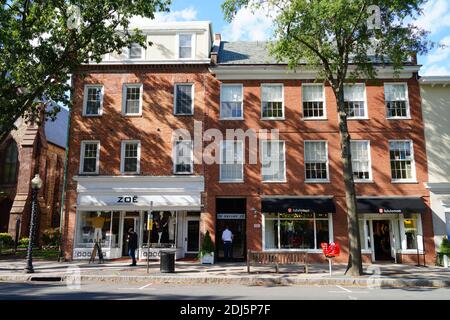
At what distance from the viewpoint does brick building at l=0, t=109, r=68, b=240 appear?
2947 centimetres

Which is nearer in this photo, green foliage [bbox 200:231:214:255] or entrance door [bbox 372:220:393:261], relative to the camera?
green foliage [bbox 200:231:214:255]

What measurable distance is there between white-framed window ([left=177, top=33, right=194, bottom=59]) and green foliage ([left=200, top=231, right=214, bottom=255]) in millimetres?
10848

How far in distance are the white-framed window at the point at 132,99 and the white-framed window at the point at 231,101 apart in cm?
495

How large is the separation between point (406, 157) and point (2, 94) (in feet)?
69.3

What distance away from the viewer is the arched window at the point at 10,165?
3281 centimetres

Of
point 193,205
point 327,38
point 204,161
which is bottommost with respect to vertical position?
point 193,205

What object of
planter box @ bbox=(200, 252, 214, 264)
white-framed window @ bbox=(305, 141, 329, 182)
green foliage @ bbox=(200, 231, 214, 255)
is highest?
white-framed window @ bbox=(305, 141, 329, 182)

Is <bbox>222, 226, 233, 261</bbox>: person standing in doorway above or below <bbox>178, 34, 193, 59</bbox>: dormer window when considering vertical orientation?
below

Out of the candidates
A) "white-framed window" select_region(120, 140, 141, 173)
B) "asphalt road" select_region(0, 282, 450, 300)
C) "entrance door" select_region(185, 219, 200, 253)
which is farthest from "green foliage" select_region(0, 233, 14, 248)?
"asphalt road" select_region(0, 282, 450, 300)

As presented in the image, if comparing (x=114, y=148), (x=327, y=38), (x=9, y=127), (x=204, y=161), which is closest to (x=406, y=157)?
(x=327, y=38)

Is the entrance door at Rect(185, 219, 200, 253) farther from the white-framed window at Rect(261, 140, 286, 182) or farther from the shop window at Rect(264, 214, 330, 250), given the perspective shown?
the white-framed window at Rect(261, 140, 286, 182)

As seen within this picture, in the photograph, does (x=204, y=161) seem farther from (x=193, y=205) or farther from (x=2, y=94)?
(x=2, y=94)

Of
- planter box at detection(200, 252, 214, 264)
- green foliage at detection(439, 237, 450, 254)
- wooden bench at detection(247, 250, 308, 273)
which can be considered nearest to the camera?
wooden bench at detection(247, 250, 308, 273)

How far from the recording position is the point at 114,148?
22000 mm
